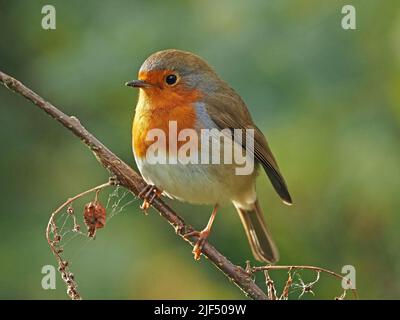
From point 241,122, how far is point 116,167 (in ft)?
4.40

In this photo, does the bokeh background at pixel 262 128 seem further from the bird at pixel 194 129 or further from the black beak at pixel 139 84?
the black beak at pixel 139 84

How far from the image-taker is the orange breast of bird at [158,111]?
13.3 feet

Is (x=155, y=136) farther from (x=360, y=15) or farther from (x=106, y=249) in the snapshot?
(x=360, y=15)

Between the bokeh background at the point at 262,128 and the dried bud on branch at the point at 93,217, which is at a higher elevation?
the bokeh background at the point at 262,128

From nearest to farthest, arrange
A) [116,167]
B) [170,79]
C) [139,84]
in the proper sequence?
[116,167] → [139,84] → [170,79]

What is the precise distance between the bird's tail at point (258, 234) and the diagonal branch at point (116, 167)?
1198 mm

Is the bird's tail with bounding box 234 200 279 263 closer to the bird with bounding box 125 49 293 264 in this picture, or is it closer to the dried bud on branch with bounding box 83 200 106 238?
the bird with bounding box 125 49 293 264

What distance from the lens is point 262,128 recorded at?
14.5ft

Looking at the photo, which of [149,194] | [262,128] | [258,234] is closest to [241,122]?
[262,128]

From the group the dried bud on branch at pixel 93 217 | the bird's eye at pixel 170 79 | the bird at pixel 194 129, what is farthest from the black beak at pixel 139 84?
the dried bud on branch at pixel 93 217

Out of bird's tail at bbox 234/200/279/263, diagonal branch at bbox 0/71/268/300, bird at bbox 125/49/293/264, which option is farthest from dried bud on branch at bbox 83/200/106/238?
bird's tail at bbox 234/200/279/263

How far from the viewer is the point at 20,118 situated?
568cm

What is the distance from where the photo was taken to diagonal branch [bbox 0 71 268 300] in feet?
10.0

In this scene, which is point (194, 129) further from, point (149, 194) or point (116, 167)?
point (116, 167)
